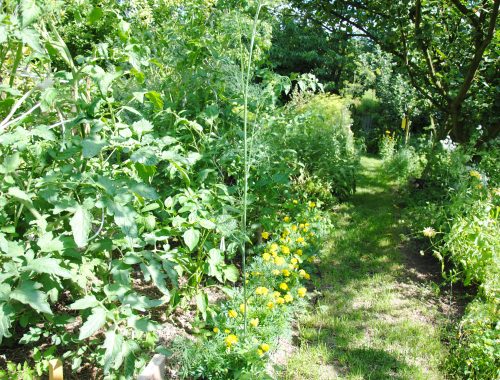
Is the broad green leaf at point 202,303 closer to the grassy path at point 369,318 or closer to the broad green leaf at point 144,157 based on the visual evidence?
the grassy path at point 369,318

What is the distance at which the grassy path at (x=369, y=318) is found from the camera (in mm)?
2387

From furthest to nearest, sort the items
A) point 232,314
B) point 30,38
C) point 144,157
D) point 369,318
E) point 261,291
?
point 369,318
point 261,291
point 232,314
point 144,157
point 30,38

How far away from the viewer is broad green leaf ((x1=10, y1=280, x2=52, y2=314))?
133cm

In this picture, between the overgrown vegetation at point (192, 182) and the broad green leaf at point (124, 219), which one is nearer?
the broad green leaf at point (124, 219)

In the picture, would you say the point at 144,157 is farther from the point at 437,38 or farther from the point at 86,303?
the point at 437,38

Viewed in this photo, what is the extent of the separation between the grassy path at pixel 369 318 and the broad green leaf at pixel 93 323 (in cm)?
115

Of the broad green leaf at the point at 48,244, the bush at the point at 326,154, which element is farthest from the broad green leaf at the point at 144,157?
the bush at the point at 326,154

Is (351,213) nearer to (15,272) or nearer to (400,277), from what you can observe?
(400,277)

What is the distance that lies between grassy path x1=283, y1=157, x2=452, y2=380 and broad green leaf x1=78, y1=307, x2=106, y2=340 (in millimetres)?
1151

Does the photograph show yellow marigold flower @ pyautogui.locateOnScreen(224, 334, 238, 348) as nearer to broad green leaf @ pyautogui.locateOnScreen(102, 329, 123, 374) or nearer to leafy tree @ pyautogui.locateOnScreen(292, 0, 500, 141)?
broad green leaf @ pyautogui.locateOnScreen(102, 329, 123, 374)

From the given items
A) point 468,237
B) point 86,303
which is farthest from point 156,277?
point 468,237

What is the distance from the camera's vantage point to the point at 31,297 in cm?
135

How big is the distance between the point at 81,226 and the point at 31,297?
0.28 m

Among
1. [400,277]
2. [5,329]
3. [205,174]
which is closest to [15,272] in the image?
[5,329]
